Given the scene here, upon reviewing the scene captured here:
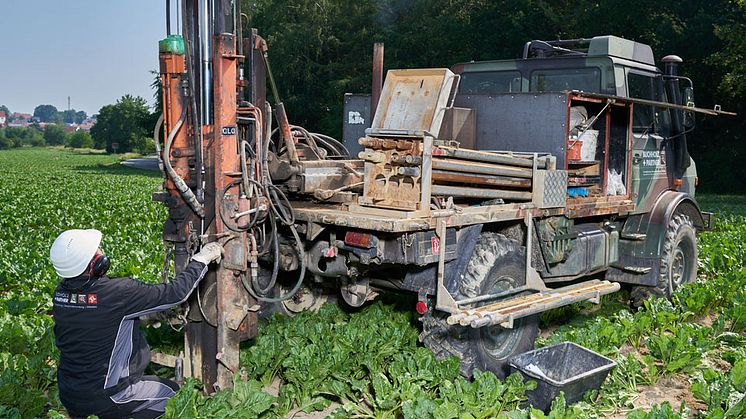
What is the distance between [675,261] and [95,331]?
7314 mm

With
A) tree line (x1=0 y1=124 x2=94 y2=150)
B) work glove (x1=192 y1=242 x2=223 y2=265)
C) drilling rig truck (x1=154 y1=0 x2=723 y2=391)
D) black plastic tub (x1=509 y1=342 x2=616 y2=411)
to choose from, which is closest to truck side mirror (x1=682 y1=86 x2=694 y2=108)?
drilling rig truck (x1=154 y1=0 x2=723 y2=391)

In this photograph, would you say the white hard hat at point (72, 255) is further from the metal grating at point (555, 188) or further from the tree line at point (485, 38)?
the tree line at point (485, 38)

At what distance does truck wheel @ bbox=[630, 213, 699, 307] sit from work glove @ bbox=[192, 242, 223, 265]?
18.2 ft

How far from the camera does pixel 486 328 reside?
6535 millimetres

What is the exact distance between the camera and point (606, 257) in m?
8.27

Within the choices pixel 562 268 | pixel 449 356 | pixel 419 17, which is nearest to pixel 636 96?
pixel 562 268

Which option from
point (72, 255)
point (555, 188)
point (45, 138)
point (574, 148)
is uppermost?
point (45, 138)

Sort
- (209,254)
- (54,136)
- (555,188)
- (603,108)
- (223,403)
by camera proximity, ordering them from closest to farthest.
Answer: (223,403) < (209,254) < (555,188) < (603,108) < (54,136)

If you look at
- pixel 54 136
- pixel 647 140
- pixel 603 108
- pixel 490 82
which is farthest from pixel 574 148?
pixel 54 136

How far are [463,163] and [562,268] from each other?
6.65 feet

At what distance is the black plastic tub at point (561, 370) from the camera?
5660 mm

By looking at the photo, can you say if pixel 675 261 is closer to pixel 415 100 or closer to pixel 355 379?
pixel 415 100

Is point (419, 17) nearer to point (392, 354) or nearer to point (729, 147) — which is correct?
point (729, 147)

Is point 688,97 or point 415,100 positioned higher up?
point 688,97
